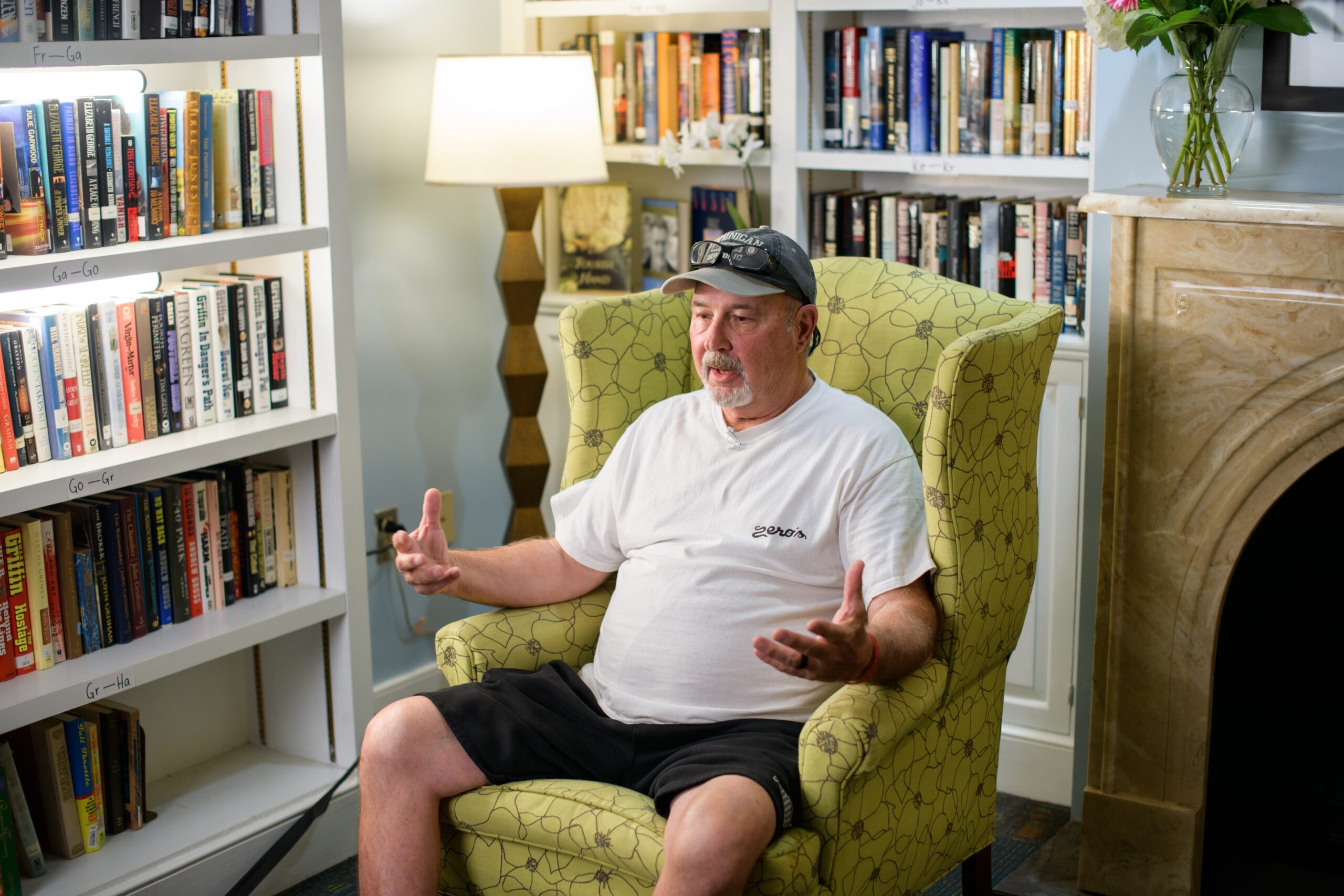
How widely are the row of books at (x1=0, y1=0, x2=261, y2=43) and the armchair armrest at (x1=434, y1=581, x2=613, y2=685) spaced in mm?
1064

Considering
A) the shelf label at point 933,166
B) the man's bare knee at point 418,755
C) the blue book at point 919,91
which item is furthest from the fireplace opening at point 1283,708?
the man's bare knee at point 418,755

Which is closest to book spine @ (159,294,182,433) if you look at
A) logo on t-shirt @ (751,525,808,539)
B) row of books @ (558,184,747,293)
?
logo on t-shirt @ (751,525,808,539)

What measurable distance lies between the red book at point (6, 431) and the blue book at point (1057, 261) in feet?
6.26

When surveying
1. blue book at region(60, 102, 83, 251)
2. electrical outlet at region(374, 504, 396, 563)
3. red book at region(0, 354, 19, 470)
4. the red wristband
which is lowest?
electrical outlet at region(374, 504, 396, 563)

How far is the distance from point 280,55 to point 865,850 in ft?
5.22

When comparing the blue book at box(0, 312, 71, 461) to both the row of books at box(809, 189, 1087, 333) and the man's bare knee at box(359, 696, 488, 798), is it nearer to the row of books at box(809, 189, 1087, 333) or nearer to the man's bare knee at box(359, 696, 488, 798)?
the man's bare knee at box(359, 696, 488, 798)

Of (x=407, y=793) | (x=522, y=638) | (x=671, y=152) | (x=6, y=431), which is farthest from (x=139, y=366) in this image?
(x=671, y=152)

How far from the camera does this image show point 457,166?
2742 millimetres

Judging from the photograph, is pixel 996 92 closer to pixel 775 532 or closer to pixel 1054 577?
pixel 1054 577

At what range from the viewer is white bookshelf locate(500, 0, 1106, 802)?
2.70m

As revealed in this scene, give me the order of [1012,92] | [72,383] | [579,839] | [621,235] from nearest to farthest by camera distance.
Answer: [579,839] → [72,383] → [1012,92] → [621,235]

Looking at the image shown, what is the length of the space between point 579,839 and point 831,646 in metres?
0.42

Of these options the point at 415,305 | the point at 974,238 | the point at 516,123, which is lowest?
the point at 415,305

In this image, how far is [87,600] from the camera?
7.43ft
